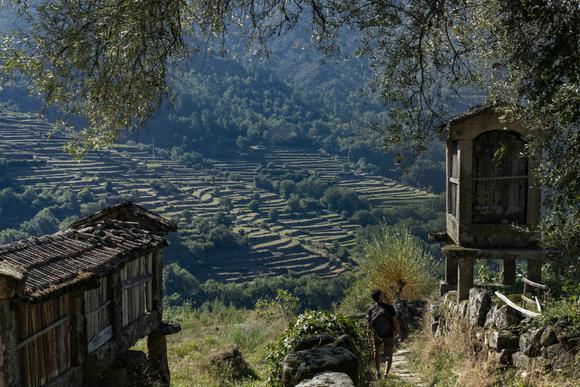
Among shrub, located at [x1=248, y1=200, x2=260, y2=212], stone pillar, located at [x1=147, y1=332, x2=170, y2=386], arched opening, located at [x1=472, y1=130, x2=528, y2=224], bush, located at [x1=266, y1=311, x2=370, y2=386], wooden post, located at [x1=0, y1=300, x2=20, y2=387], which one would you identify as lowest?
shrub, located at [x1=248, y1=200, x2=260, y2=212]

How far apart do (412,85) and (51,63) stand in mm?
4199

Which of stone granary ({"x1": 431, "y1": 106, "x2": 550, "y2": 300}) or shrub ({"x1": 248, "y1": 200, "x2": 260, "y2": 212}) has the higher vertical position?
stone granary ({"x1": 431, "y1": 106, "x2": 550, "y2": 300})

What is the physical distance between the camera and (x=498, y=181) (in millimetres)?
10844

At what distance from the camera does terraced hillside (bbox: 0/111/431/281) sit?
218 ft

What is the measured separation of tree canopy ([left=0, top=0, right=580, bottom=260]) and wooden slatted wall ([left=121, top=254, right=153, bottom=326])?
3.27m

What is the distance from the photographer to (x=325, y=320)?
323 inches

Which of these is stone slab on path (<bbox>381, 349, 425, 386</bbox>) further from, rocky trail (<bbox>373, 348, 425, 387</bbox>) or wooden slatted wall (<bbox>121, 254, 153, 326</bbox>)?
wooden slatted wall (<bbox>121, 254, 153, 326</bbox>)

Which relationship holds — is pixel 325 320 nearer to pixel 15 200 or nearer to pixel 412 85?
pixel 412 85

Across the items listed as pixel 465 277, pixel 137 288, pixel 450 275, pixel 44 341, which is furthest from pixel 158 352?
pixel 450 275

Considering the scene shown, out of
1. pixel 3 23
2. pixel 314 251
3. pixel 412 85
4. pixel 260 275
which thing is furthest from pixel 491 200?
pixel 3 23

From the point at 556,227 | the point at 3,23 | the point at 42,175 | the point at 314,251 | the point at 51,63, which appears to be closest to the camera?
the point at 556,227

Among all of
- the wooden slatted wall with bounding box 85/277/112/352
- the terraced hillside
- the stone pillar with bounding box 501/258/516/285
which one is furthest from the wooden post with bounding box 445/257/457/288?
the terraced hillside

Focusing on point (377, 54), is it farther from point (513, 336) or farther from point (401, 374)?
point (401, 374)

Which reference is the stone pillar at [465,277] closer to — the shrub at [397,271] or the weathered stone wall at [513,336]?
the weathered stone wall at [513,336]
